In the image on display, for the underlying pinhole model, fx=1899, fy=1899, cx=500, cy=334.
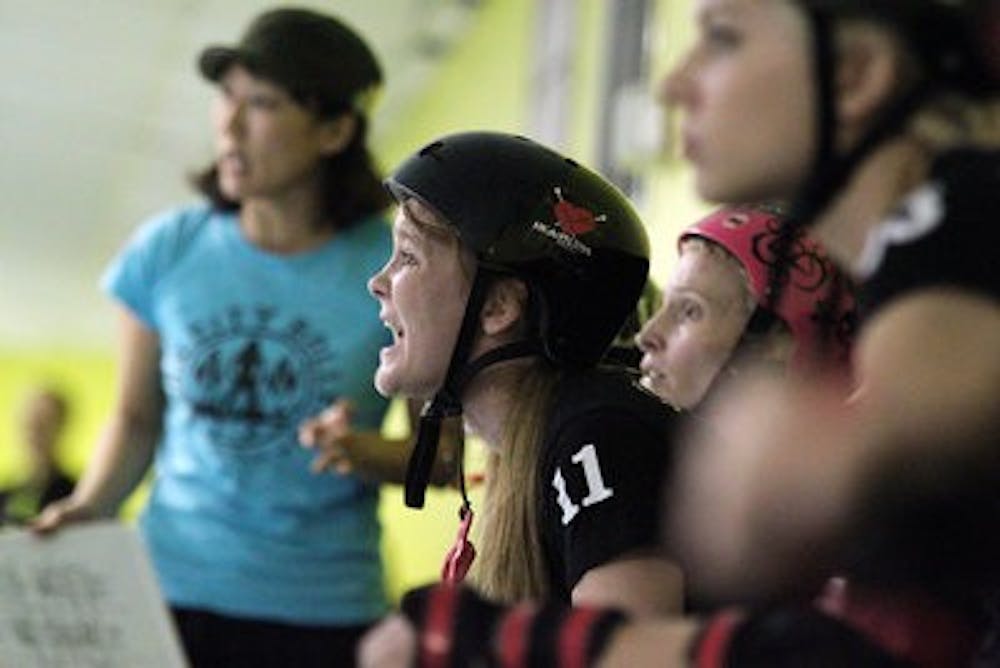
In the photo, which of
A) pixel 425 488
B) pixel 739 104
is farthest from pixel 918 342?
pixel 425 488

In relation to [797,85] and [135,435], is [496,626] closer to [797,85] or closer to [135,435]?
[797,85]

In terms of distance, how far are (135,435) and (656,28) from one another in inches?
93.4

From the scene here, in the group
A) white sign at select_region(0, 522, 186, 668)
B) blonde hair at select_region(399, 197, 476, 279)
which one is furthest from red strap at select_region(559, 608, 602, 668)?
white sign at select_region(0, 522, 186, 668)

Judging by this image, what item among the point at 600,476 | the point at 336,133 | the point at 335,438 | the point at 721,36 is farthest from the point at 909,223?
the point at 336,133

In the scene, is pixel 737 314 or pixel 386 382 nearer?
pixel 386 382

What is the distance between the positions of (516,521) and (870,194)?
706 millimetres

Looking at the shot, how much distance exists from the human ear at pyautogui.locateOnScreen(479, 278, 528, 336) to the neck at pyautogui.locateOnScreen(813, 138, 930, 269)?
0.77 m

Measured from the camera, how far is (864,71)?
117 centimetres

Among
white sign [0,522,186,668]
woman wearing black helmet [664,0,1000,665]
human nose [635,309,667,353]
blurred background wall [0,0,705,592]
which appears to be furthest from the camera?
blurred background wall [0,0,705,592]

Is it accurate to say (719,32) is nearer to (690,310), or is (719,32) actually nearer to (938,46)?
(938,46)

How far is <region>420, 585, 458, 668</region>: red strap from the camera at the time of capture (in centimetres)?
110

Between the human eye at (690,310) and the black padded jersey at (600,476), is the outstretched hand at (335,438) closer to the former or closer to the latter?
the human eye at (690,310)

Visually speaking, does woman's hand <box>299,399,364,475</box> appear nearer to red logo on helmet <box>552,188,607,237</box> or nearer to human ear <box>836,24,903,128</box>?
red logo on helmet <box>552,188,607,237</box>

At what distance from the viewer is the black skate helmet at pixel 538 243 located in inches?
76.7
